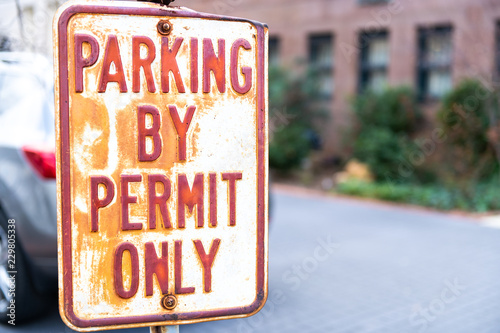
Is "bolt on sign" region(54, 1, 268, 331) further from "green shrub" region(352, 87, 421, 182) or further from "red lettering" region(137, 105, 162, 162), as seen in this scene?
"green shrub" region(352, 87, 421, 182)

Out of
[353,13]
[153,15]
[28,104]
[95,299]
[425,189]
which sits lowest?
[425,189]

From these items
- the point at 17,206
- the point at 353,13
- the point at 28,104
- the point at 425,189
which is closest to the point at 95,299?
the point at 17,206

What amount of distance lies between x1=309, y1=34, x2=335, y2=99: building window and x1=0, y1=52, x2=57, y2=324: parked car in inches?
544

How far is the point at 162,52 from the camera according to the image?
4.20ft

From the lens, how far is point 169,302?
1.30 meters

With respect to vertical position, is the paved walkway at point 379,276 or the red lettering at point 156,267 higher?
the red lettering at point 156,267

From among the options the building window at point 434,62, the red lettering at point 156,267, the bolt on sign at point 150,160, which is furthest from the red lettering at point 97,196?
the building window at point 434,62

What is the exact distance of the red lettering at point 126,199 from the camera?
1.26 meters

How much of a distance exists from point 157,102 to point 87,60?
17 centimetres

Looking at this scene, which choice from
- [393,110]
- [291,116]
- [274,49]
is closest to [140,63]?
[393,110]

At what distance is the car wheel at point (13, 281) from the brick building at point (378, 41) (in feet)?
31.4

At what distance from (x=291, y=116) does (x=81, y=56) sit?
1526cm

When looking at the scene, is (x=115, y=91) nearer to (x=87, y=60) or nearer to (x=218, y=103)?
(x=87, y=60)

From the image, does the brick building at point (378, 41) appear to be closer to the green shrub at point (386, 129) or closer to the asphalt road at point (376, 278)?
the green shrub at point (386, 129)
